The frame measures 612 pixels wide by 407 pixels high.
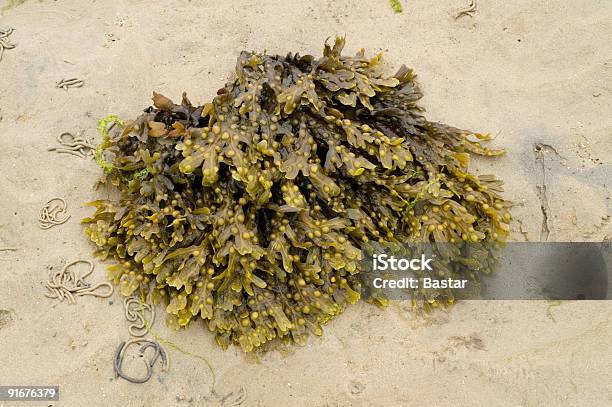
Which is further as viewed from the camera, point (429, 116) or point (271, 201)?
point (429, 116)

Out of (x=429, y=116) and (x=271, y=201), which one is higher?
(x=429, y=116)

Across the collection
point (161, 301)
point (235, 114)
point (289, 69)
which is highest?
point (289, 69)

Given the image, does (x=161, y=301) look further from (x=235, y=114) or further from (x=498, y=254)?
(x=498, y=254)

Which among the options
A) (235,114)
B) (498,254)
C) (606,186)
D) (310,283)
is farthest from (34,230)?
(606,186)
